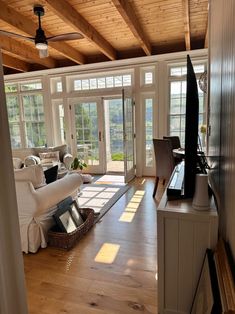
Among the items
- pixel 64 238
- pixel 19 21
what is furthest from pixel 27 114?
pixel 64 238

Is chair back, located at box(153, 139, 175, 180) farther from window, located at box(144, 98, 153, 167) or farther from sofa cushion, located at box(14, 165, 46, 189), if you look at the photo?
sofa cushion, located at box(14, 165, 46, 189)

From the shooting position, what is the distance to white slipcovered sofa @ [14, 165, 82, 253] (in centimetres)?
248

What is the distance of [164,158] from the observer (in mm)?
4066

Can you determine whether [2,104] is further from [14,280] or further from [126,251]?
[126,251]

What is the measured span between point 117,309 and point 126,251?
81 centimetres

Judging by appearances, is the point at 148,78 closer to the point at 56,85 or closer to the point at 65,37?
the point at 56,85

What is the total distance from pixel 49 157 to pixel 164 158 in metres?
2.81

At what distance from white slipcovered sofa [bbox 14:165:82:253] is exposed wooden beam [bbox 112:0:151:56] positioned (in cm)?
241

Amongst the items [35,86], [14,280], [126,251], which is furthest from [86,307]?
[35,86]

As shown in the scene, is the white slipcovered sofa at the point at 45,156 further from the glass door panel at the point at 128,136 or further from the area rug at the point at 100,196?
the glass door panel at the point at 128,136

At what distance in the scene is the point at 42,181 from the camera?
8.88 ft

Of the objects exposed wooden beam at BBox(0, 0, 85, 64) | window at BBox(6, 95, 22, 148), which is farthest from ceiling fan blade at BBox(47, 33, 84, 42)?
window at BBox(6, 95, 22, 148)

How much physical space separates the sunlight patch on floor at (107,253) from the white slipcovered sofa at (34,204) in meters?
0.66

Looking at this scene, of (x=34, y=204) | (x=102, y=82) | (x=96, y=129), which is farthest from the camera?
(x=96, y=129)
